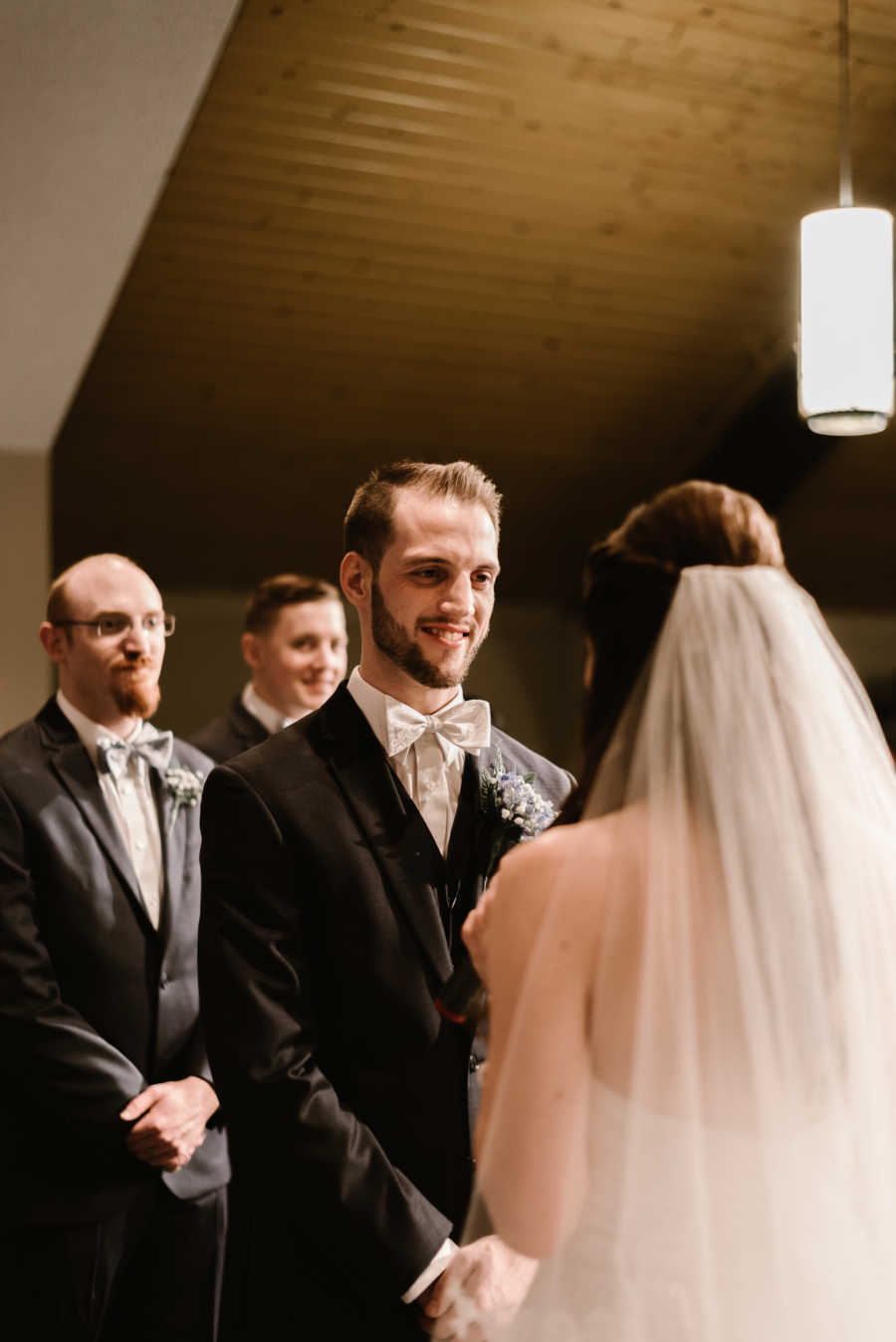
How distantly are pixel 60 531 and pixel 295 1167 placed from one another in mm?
6486

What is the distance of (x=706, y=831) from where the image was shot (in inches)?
51.9

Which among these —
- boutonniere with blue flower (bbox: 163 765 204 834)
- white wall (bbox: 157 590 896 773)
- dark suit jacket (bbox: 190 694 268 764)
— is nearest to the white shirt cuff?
boutonniere with blue flower (bbox: 163 765 204 834)

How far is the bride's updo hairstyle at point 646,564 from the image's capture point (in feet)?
4.55

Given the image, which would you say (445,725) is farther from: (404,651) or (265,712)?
(265,712)

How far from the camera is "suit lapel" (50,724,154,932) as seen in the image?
2502 millimetres

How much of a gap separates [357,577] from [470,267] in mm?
4448

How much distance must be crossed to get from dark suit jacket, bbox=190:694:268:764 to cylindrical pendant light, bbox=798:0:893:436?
6.08ft

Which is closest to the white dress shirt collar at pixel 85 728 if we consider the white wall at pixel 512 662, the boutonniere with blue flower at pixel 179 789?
the boutonniere with blue flower at pixel 179 789

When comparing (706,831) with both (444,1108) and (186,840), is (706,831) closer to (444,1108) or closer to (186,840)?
(444,1108)

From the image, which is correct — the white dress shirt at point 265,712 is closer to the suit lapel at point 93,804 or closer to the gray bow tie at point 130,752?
the gray bow tie at point 130,752

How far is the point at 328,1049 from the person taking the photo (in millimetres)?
1746

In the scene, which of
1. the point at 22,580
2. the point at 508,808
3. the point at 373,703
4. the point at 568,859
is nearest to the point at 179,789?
the point at 373,703

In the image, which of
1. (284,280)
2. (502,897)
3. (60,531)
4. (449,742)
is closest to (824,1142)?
(502,897)

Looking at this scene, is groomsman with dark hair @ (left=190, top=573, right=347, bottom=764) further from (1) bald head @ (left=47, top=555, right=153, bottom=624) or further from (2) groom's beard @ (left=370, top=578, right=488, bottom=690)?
(2) groom's beard @ (left=370, top=578, right=488, bottom=690)
